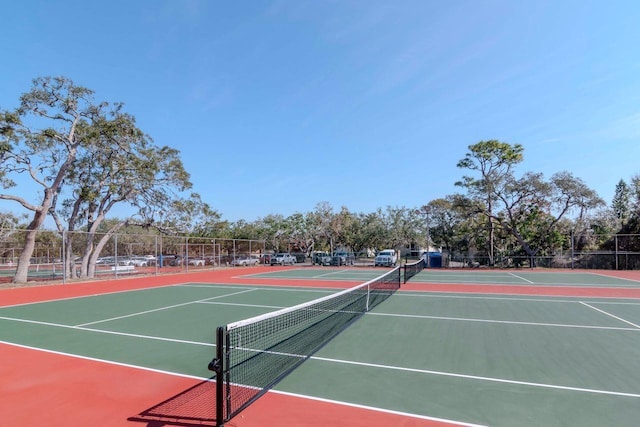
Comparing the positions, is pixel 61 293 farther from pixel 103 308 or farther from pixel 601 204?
pixel 601 204

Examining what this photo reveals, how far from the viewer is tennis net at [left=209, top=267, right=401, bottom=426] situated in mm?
4488

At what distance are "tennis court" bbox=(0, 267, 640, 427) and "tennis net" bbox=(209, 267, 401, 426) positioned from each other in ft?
0.78

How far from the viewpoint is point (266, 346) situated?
747 centimetres

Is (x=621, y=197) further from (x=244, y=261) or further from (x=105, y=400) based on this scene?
(x=105, y=400)

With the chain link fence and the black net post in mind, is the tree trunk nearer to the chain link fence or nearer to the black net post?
the chain link fence

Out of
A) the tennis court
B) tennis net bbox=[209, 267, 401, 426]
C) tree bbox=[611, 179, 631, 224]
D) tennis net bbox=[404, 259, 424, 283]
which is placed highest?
tree bbox=[611, 179, 631, 224]

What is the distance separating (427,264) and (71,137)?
33.3 metres

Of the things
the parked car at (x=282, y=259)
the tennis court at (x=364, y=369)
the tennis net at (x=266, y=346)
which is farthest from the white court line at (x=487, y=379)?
the parked car at (x=282, y=259)

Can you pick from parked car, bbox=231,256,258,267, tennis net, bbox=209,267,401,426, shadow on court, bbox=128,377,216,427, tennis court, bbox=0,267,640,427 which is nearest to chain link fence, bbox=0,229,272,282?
parked car, bbox=231,256,258,267

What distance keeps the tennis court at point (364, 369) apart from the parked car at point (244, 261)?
28.9 m

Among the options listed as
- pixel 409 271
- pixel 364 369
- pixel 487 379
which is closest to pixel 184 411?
pixel 364 369

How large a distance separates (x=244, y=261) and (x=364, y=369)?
1446 inches

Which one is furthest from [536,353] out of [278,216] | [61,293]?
[278,216]

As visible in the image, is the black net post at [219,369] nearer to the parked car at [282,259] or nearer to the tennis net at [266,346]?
the tennis net at [266,346]
